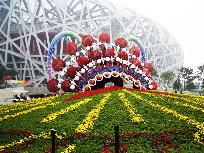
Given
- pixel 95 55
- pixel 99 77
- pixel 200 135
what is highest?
pixel 95 55

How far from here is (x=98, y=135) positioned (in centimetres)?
654

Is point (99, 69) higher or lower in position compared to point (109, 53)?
lower

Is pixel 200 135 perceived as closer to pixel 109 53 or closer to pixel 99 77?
pixel 99 77

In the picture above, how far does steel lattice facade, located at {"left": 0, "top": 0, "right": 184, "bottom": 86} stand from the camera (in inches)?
1724

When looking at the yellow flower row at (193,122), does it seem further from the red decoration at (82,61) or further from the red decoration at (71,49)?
the red decoration at (71,49)

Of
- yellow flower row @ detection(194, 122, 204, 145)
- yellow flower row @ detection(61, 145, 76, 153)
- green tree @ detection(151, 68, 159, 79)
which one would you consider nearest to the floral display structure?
yellow flower row @ detection(194, 122, 204, 145)

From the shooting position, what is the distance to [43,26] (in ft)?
152

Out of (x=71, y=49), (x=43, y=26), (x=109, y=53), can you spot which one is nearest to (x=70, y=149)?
(x=109, y=53)

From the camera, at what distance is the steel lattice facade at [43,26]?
43781 mm

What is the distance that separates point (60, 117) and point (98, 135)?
8.88ft

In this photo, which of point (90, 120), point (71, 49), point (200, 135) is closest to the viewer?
point (200, 135)

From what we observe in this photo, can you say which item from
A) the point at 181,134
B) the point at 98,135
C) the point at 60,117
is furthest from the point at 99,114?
the point at 181,134

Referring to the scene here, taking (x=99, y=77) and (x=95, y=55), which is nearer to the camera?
(x=99, y=77)

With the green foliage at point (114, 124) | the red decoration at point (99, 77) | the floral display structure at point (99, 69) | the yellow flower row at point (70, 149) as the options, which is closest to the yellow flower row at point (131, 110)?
the green foliage at point (114, 124)
